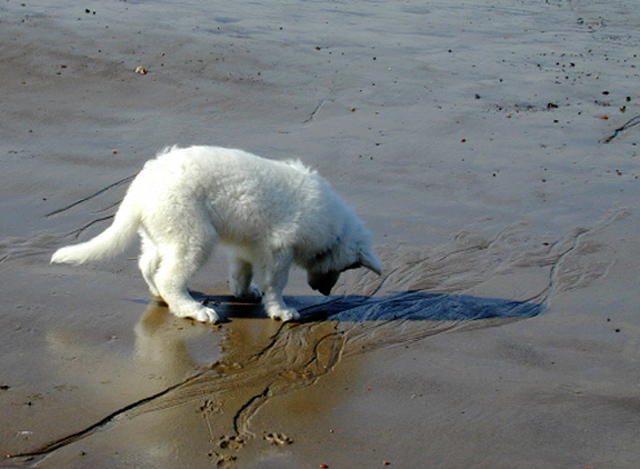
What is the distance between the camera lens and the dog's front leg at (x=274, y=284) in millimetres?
6414

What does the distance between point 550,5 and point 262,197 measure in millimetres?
14551

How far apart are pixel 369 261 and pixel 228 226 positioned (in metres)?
1.13

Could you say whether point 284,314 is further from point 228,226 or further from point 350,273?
point 350,273

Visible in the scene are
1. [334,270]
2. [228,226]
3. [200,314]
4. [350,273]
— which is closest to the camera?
[200,314]

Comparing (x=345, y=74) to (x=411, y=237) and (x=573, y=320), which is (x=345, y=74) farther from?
(x=573, y=320)

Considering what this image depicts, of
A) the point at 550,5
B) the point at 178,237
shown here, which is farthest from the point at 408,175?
the point at 550,5

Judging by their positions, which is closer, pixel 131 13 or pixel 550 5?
pixel 131 13

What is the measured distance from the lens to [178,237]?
6.10m

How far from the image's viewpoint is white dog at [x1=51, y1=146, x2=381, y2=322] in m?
6.11

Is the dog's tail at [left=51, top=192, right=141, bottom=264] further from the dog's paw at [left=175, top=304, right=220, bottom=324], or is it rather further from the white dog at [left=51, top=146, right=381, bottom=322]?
the dog's paw at [left=175, top=304, right=220, bottom=324]

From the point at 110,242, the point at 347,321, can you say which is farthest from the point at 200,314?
the point at 347,321

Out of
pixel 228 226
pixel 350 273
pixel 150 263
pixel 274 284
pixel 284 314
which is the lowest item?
pixel 350 273

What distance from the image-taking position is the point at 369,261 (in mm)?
6754

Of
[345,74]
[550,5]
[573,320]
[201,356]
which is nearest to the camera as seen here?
[201,356]
